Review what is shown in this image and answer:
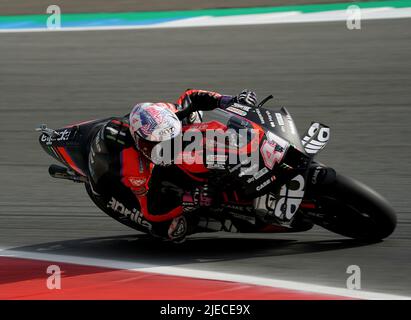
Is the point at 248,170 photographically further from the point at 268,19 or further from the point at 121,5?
the point at 121,5

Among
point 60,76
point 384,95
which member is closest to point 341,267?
point 384,95

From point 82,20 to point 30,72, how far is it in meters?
2.11

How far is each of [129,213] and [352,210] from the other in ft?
4.85

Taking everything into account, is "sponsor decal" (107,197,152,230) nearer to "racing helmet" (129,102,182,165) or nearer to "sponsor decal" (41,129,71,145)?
"racing helmet" (129,102,182,165)

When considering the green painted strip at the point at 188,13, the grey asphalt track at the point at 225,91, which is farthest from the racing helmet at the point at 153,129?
the green painted strip at the point at 188,13

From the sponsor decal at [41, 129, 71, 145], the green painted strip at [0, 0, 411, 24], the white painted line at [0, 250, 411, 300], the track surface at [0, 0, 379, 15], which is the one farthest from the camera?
the track surface at [0, 0, 379, 15]

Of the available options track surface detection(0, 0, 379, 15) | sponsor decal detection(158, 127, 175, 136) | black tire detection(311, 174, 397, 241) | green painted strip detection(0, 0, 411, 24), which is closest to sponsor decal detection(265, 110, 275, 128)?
black tire detection(311, 174, 397, 241)

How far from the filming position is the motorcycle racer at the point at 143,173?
5336 mm

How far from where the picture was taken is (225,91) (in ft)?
30.8

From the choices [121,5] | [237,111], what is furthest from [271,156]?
[121,5]

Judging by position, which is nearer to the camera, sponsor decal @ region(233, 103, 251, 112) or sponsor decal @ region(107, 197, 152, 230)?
sponsor decal @ region(233, 103, 251, 112)

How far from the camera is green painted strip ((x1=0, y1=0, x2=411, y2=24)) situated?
37.8 feet

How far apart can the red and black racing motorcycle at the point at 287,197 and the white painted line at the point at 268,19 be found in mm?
5902

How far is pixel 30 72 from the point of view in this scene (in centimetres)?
1050
